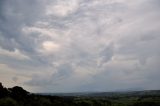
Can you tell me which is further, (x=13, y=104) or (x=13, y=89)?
(x=13, y=89)

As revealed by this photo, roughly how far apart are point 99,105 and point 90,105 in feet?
33.8

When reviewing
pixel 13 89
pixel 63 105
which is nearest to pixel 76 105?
pixel 63 105

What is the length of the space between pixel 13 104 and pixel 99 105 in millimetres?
80795

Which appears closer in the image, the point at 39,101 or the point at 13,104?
the point at 13,104

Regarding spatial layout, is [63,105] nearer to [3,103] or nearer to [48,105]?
[48,105]

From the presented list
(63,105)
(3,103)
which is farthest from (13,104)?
(63,105)

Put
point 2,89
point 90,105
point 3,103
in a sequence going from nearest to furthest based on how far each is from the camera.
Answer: point 3,103 → point 2,89 → point 90,105

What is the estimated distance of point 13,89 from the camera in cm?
15275

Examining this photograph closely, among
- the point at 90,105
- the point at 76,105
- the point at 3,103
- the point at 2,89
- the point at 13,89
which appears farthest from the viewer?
the point at 90,105

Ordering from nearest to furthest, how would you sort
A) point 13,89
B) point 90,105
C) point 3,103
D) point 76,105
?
point 3,103, point 13,89, point 76,105, point 90,105

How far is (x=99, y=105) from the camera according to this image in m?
194

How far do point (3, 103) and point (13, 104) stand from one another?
17.2ft

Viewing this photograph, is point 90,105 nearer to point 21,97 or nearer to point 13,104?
point 21,97

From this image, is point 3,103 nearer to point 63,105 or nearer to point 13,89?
point 13,89
